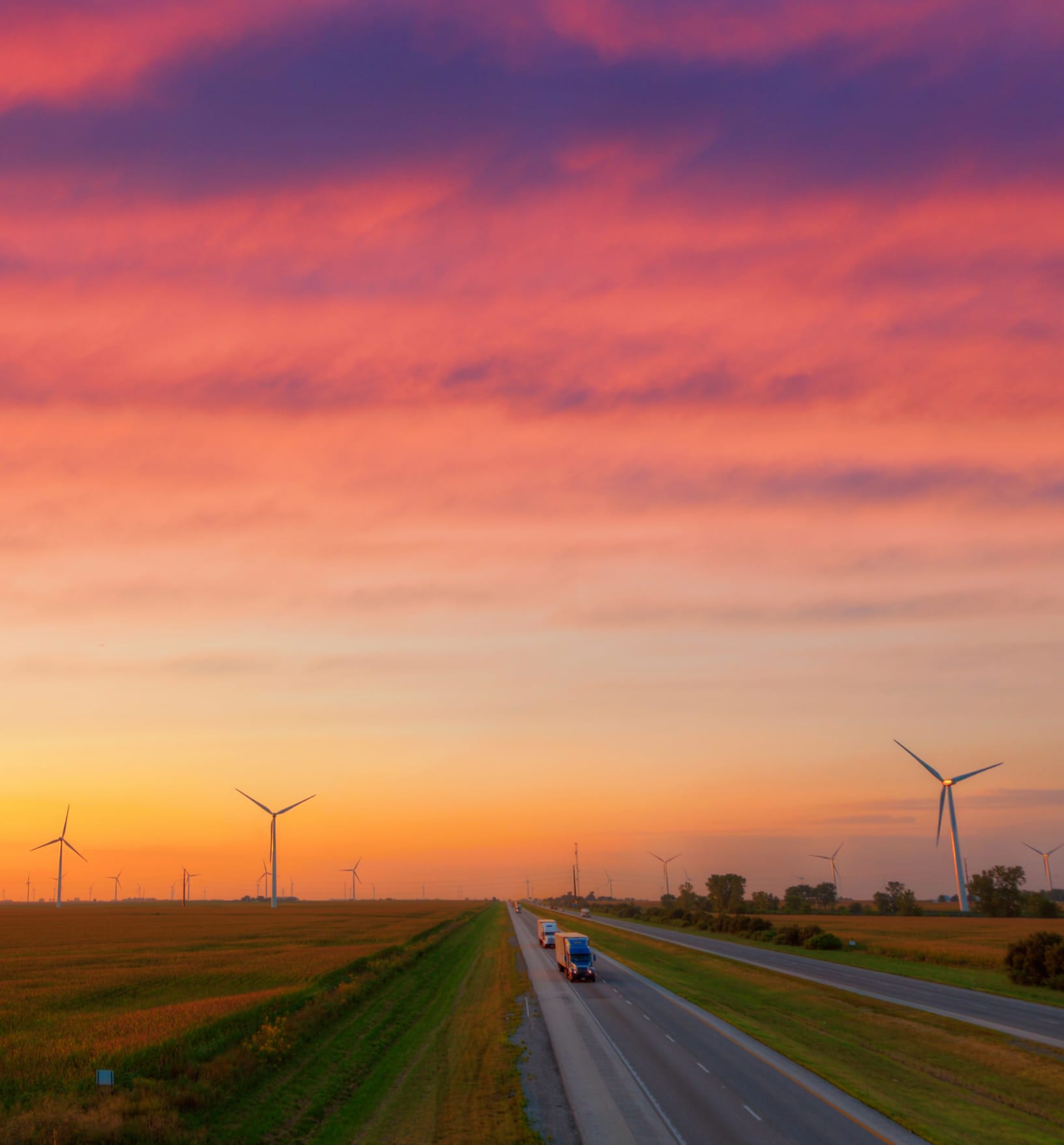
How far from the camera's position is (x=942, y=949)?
8650 cm

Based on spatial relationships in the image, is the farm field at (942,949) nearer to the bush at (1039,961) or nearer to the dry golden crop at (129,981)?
the bush at (1039,961)

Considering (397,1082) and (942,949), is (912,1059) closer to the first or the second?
(397,1082)

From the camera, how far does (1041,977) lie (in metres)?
64.2

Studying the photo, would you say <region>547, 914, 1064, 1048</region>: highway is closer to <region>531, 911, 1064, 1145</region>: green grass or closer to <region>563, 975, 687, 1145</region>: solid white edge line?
<region>531, 911, 1064, 1145</region>: green grass

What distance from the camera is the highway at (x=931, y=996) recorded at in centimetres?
4728

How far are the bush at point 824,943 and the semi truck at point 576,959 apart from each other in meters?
48.9

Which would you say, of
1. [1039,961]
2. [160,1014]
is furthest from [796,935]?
[160,1014]

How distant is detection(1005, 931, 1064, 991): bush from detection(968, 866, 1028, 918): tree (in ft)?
352

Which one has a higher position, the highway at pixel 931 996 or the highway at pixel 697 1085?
Answer: the highway at pixel 697 1085

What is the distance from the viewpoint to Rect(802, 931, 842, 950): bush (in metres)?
102

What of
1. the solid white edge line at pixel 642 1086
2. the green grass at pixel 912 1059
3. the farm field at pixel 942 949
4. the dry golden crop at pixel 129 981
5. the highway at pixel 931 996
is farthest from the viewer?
the farm field at pixel 942 949

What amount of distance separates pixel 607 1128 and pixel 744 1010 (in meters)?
28.8

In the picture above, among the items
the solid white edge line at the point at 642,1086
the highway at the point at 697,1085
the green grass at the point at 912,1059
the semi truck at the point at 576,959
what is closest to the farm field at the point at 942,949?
the green grass at the point at 912,1059

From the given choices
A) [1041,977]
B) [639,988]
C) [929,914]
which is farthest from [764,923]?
[929,914]
